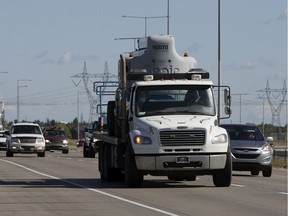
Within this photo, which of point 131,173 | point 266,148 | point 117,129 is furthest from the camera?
point 266,148

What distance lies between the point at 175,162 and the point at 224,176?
1.58 metres

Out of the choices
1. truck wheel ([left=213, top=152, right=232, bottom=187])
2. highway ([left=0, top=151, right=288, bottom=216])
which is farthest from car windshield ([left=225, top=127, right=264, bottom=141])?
truck wheel ([left=213, top=152, right=232, bottom=187])

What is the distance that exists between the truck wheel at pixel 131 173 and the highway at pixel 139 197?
280mm

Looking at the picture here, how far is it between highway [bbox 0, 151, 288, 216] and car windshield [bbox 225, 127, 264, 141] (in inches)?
142

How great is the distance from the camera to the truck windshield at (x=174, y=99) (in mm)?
25078

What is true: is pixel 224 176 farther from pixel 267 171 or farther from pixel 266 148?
pixel 267 171

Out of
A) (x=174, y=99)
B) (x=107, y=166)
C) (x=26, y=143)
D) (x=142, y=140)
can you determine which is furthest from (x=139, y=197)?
(x=26, y=143)

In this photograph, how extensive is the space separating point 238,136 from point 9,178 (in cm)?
789

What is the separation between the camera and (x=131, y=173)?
24500mm

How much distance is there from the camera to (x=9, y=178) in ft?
100

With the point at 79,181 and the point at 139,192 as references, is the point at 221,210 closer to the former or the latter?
the point at 139,192

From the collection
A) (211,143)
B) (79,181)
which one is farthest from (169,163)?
(79,181)

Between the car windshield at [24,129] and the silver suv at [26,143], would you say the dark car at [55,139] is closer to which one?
the car windshield at [24,129]

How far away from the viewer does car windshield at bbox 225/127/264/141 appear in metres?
33.4
